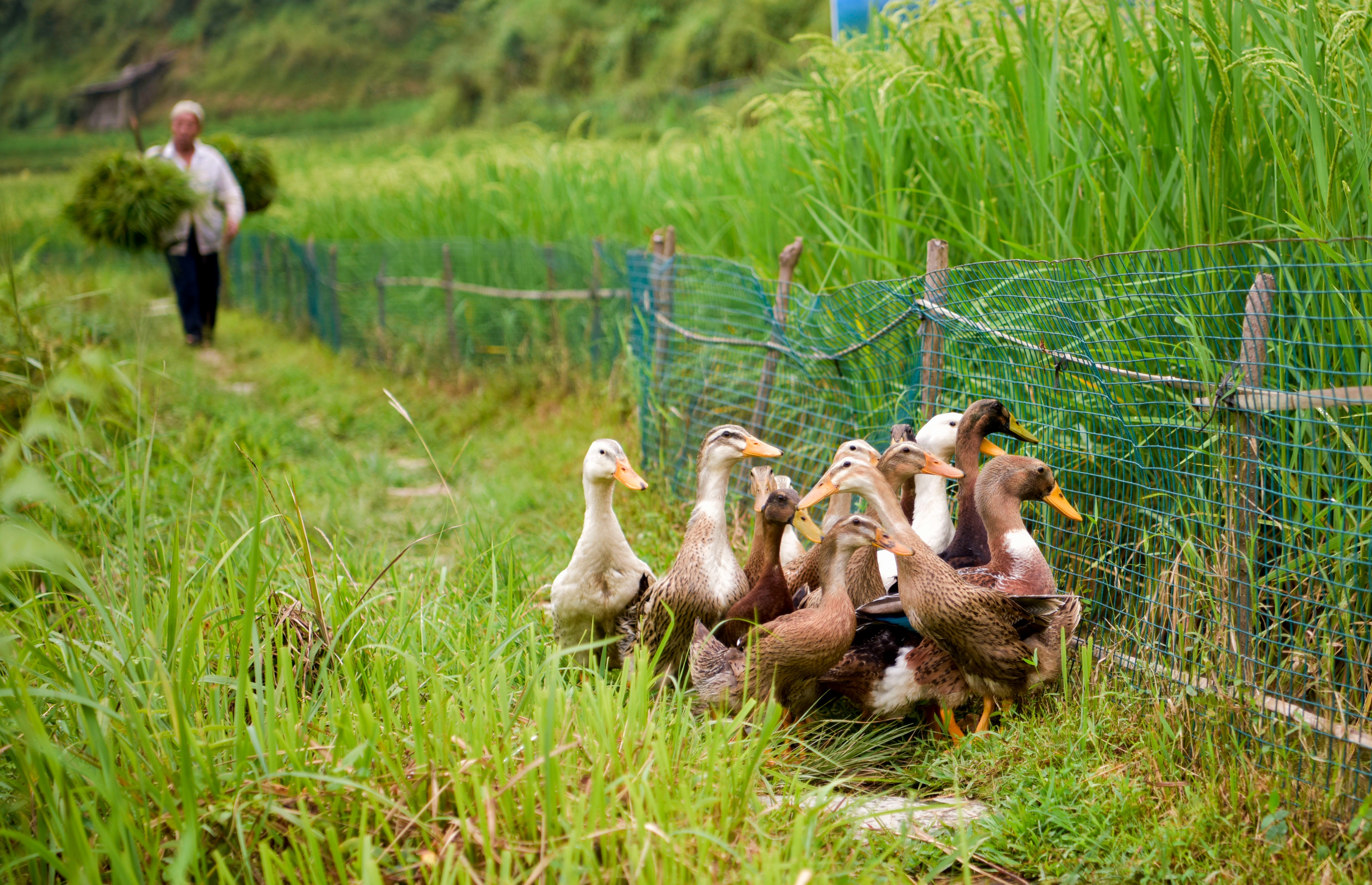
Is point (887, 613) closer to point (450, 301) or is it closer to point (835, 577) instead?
point (835, 577)

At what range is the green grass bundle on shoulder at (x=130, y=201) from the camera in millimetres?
8273

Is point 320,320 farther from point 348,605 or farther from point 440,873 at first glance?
point 440,873

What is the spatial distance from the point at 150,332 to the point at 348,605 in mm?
6676

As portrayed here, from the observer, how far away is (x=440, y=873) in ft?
6.13

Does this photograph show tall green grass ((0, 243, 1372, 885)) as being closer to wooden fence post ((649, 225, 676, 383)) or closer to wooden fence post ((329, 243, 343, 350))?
wooden fence post ((649, 225, 676, 383))

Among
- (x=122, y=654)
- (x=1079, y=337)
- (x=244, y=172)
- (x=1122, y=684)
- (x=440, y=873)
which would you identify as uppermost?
(x=244, y=172)

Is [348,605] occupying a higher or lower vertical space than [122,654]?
lower

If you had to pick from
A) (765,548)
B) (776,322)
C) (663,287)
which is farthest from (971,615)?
(663,287)

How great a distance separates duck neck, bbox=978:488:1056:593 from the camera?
2777 mm

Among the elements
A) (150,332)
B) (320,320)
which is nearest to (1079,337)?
(150,332)

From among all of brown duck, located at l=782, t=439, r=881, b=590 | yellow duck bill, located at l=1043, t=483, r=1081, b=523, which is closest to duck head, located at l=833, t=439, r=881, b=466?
brown duck, located at l=782, t=439, r=881, b=590

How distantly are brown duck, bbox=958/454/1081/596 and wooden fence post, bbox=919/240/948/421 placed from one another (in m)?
0.66

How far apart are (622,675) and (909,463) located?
3.46ft

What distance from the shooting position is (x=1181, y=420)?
9.08 ft
